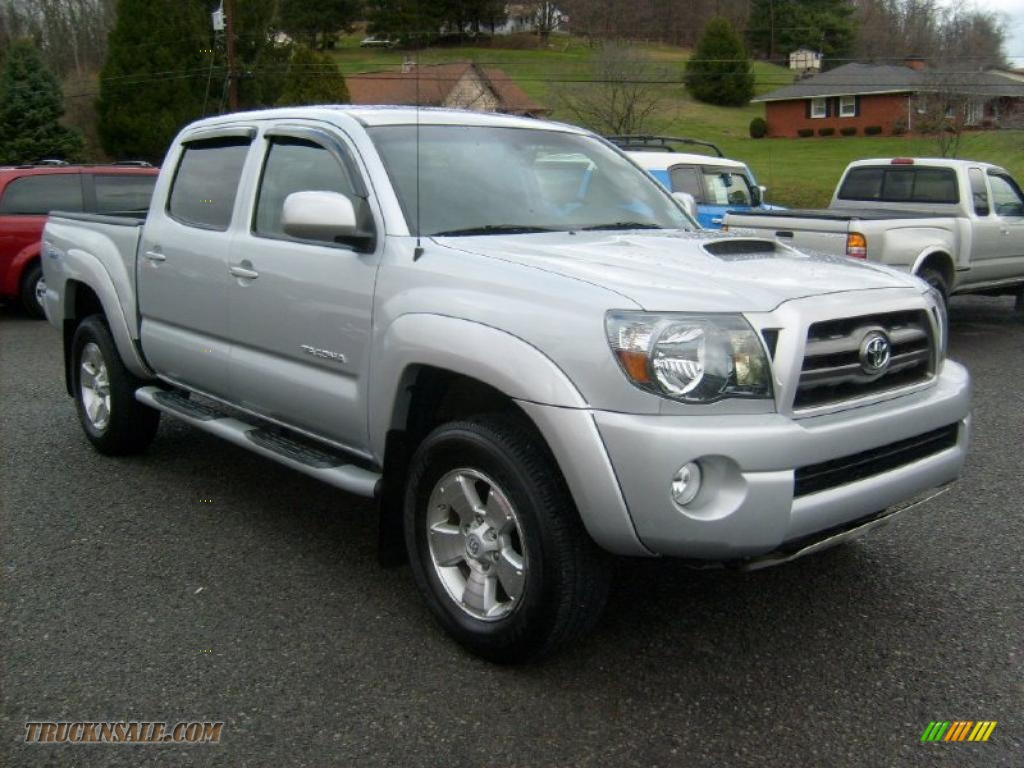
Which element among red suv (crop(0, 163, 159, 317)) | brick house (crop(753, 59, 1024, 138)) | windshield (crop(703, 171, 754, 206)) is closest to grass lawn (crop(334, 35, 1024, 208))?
brick house (crop(753, 59, 1024, 138))

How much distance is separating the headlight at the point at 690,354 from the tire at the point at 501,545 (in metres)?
0.47

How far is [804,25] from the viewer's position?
28922 millimetres

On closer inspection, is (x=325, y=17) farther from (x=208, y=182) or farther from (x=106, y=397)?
(x=208, y=182)

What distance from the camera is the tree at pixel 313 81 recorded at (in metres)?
25.3

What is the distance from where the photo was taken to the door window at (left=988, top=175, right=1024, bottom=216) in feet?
37.5

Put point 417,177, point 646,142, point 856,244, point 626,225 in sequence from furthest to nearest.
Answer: point 646,142, point 856,244, point 626,225, point 417,177

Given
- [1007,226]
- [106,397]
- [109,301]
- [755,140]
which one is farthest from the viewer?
[755,140]

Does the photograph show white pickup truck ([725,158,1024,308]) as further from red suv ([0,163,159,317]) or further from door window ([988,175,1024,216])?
red suv ([0,163,159,317])

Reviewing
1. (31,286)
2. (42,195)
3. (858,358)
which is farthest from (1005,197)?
(31,286)

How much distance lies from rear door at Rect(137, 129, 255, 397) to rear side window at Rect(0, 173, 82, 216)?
7837 millimetres

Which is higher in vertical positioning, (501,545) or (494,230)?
(494,230)

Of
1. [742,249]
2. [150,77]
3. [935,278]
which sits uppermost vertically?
[150,77]

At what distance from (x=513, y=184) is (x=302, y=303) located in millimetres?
1040

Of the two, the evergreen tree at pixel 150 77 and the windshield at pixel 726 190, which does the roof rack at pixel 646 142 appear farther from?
the evergreen tree at pixel 150 77
